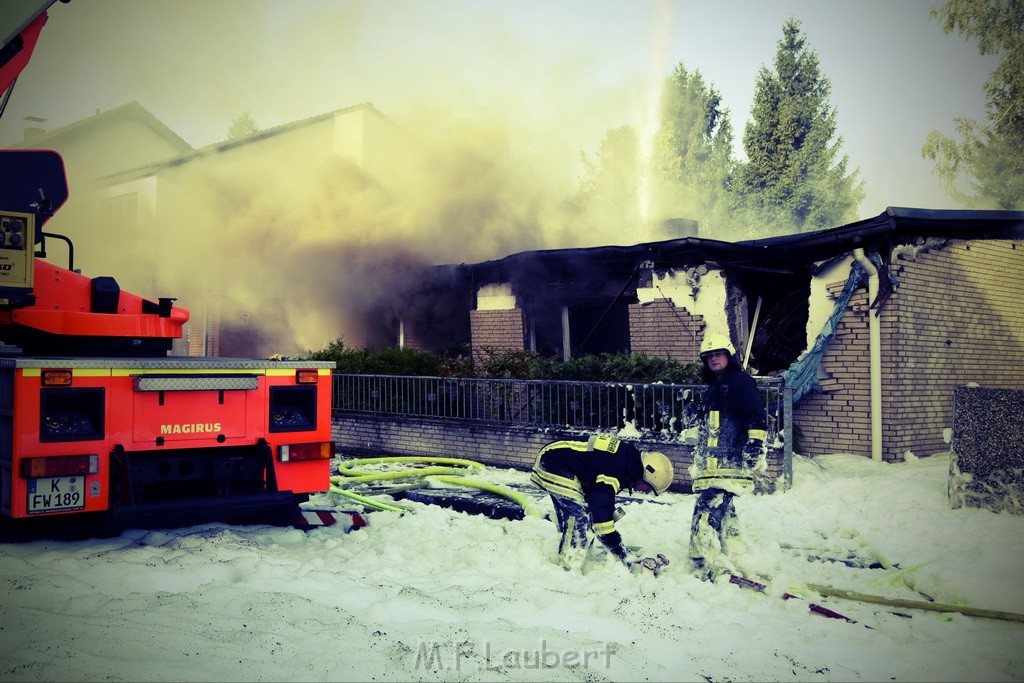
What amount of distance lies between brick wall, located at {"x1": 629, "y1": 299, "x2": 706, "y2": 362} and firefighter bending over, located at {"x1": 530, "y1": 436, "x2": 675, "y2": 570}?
6.13m

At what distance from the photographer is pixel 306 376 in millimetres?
6230

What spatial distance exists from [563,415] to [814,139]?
27.4 m

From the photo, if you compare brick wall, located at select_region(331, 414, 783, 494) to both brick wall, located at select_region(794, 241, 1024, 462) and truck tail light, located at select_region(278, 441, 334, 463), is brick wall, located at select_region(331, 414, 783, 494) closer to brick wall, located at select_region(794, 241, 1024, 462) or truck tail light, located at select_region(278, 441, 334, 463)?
brick wall, located at select_region(794, 241, 1024, 462)

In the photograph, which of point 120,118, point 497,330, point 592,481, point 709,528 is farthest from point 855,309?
point 120,118

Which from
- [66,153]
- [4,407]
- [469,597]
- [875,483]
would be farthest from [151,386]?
[66,153]

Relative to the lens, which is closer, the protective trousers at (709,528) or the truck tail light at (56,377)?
the truck tail light at (56,377)

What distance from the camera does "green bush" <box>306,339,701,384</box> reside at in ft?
32.7

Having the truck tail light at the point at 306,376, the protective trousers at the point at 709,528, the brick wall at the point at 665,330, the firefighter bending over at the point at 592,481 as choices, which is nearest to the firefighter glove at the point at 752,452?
the protective trousers at the point at 709,528

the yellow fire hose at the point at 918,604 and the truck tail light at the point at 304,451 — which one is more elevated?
the truck tail light at the point at 304,451

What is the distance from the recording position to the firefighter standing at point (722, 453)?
209 inches

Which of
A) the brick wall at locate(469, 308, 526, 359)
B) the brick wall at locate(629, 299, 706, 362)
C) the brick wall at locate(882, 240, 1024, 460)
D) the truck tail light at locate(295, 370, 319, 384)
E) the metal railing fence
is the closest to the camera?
the truck tail light at locate(295, 370, 319, 384)

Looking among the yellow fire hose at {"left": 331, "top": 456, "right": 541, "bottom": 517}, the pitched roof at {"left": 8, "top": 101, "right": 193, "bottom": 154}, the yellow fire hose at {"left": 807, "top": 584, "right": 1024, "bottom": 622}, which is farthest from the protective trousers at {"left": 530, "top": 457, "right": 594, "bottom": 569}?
the pitched roof at {"left": 8, "top": 101, "right": 193, "bottom": 154}

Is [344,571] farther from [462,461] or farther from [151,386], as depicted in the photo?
[462,461]

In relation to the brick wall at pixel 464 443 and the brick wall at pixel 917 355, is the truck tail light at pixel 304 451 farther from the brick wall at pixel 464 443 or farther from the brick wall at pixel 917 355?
the brick wall at pixel 917 355
